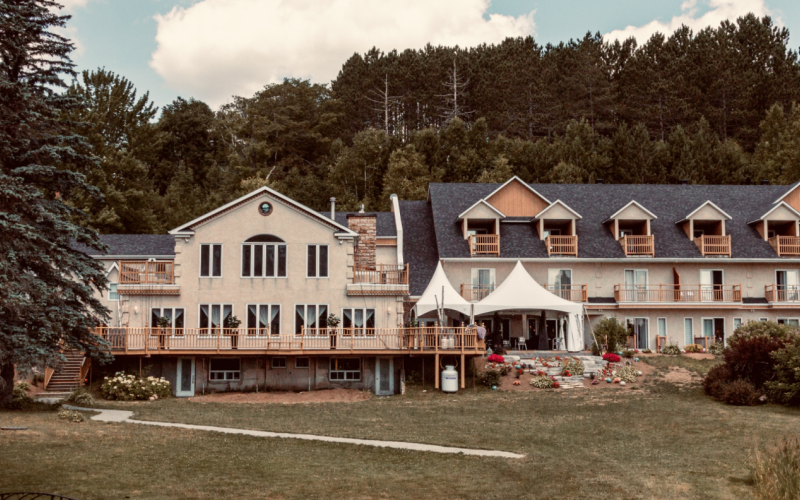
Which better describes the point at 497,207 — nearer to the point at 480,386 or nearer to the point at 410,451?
the point at 480,386

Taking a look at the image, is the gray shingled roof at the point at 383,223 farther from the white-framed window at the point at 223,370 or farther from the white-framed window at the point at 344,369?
the white-framed window at the point at 223,370

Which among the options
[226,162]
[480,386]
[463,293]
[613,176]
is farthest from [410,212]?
[226,162]

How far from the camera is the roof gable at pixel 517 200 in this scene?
44406mm

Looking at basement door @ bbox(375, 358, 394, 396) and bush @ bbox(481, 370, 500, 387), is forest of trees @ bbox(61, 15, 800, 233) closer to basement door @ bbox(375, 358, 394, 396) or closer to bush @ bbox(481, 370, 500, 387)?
basement door @ bbox(375, 358, 394, 396)

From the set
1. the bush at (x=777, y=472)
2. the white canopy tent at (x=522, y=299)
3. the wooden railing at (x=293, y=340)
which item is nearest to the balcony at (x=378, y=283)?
the wooden railing at (x=293, y=340)

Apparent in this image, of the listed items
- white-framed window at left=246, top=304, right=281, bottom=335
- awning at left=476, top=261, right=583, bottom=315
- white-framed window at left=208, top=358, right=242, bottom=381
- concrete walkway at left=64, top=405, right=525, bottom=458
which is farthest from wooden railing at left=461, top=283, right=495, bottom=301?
concrete walkway at left=64, top=405, right=525, bottom=458

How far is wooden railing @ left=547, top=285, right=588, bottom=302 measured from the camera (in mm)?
41125

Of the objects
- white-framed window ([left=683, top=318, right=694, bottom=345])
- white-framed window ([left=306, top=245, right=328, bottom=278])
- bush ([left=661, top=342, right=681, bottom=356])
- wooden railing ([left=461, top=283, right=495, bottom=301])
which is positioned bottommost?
bush ([left=661, top=342, right=681, bottom=356])

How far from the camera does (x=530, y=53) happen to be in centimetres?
8031

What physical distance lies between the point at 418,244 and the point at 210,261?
46.3 feet

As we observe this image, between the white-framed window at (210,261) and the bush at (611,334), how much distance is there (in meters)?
18.2

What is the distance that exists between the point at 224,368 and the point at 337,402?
6.42m

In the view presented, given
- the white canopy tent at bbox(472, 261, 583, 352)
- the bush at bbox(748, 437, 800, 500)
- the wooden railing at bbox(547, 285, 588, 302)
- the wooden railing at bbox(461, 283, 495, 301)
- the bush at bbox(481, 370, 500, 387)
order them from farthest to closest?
the wooden railing at bbox(547, 285, 588, 302) → the wooden railing at bbox(461, 283, 495, 301) → the white canopy tent at bbox(472, 261, 583, 352) → the bush at bbox(481, 370, 500, 387) → the bush at bbox(748, 437, 800, 500)

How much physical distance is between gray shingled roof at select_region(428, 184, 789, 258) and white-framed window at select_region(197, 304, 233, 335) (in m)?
12.8
